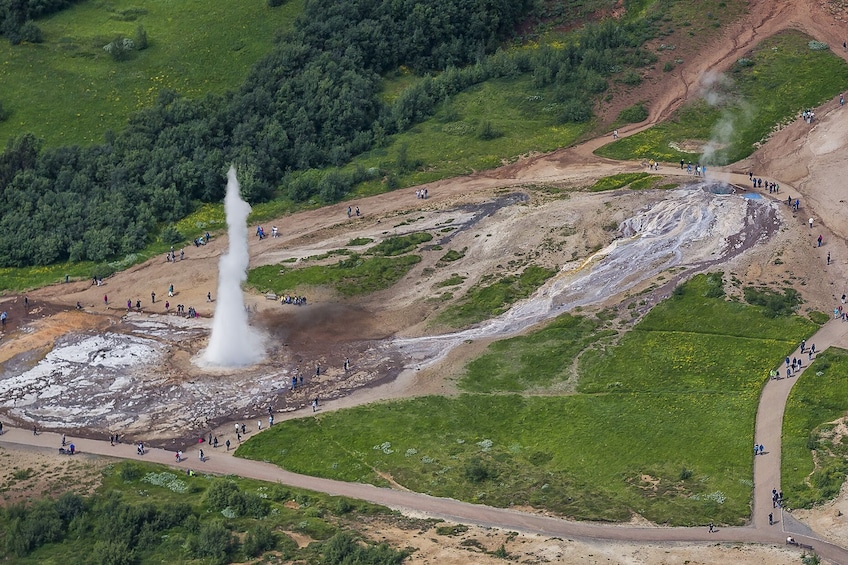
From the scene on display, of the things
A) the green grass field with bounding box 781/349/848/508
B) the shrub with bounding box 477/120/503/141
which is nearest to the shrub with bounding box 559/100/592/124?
the shrub with bounding box 477/120/503/141

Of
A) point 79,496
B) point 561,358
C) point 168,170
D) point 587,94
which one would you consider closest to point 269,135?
point 168,170

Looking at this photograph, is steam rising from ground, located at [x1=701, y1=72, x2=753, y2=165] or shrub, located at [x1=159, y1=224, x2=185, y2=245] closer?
shrub, located at [x1=159, y1=224, x2=185, y2=245]

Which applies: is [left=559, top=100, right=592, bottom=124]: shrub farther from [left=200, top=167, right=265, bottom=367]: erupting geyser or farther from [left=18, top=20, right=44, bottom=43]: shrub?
[left=18, top=20, right=44, bottom=43]: shrub

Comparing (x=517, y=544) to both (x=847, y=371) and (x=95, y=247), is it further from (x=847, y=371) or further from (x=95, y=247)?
(x=95, y=247)

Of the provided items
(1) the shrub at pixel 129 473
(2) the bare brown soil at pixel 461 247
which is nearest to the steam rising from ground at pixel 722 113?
(2) the bare brown soil at pixel 461 247

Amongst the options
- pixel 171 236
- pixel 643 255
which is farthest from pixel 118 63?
pixel 643 255

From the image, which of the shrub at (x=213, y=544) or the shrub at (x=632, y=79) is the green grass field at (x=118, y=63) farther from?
the shrub at (x=213, y=544)
